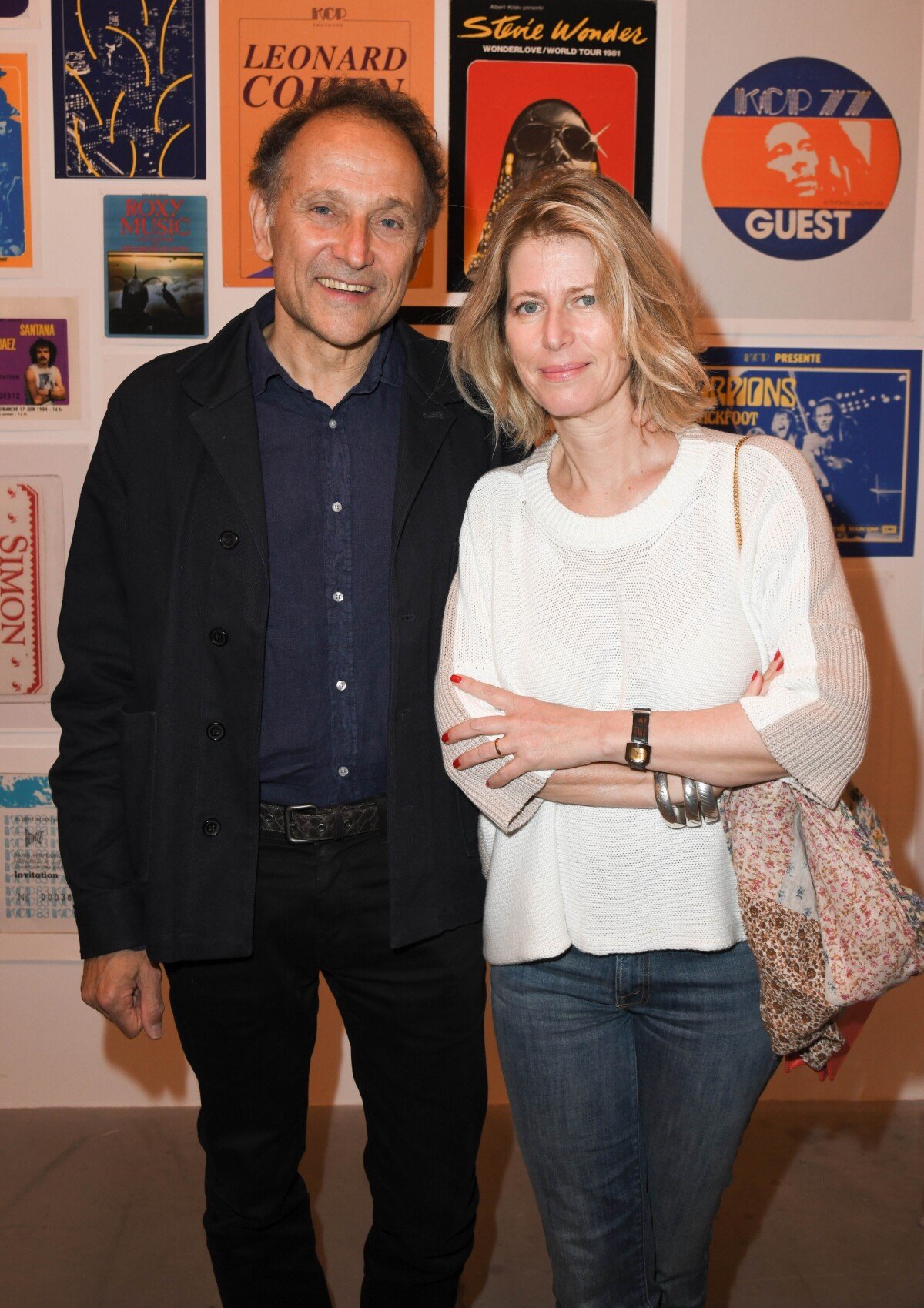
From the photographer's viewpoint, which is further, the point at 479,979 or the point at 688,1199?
the point at 479,979

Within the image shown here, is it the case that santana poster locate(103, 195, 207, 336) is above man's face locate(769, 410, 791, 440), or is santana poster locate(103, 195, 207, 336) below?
above

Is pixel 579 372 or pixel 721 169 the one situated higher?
pixel 721 169

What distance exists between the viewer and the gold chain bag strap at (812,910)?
1.61m

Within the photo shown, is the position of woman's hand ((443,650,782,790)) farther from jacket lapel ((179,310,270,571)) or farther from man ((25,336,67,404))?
man ((25,336,67,404))

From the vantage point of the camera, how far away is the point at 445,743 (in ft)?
5.90

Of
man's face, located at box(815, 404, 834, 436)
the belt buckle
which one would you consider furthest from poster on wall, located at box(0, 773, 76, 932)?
man's face, located at box(815, 404, 834, 436)

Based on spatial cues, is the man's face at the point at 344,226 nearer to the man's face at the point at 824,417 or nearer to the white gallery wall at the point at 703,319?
the white gallery wall at the point at 703,319

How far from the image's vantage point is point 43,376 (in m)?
2.97

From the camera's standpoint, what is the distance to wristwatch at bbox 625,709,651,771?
163 centimetres

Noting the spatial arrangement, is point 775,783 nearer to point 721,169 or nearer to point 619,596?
point 619,596

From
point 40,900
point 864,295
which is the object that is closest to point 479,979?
point 40,900

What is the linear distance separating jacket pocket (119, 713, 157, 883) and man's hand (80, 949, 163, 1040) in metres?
0.15

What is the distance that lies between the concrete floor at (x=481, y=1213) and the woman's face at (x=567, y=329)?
1893mm

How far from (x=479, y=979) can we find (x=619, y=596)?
74 centimetres
